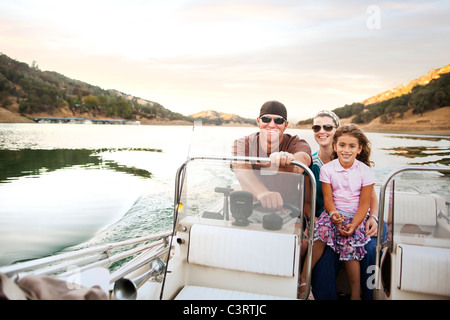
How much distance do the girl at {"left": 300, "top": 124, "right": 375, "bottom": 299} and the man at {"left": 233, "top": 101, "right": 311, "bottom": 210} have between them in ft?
0.92

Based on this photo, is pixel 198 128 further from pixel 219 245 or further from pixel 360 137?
pixel 360 137

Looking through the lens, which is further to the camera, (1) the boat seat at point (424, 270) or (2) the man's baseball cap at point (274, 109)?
(2) the man's baseball cap at point (274, 109)

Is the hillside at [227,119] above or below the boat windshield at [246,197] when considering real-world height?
above

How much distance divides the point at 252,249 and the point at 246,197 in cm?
36

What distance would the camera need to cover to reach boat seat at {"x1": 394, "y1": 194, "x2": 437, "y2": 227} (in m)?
2.14

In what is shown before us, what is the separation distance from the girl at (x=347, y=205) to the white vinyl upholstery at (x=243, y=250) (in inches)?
12.6

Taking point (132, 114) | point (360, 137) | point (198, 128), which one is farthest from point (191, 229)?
point (132, 114)

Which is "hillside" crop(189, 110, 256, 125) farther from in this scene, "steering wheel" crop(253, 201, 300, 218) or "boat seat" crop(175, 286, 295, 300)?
"boat seat" crop(175, 286, 295, 300)

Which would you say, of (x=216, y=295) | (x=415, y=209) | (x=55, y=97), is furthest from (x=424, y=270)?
(x=55, y=97)

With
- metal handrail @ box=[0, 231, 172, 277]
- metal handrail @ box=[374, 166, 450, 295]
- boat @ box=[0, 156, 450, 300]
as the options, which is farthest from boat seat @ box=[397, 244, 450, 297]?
metal handrail @ box=[0, 231, 172, 277]

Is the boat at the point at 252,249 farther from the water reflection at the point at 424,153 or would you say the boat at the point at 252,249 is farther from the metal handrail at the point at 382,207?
the water reflection at the point at 424,153

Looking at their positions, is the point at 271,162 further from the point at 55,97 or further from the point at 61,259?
the point at 55,97

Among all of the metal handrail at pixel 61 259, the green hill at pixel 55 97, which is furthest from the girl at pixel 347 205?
the green hill at pixel 55 97

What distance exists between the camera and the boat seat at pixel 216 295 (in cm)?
212
